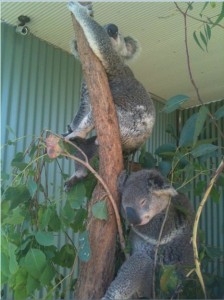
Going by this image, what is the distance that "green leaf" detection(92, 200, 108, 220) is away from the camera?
1908mm

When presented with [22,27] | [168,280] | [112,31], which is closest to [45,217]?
[168,280]

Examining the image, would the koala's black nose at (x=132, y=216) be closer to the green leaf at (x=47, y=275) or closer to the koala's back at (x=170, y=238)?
the koala's back at (x=170, y=238)

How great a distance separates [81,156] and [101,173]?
38 cm

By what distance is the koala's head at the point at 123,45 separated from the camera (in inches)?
110

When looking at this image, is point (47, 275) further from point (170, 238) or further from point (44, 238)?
point (170, 238)

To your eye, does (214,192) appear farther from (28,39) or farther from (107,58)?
(28,39)

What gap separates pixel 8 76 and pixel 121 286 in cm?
206

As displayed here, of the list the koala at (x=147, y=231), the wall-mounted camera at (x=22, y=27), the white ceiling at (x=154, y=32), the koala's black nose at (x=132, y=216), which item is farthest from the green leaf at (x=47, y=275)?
the wall-mounted camera at (x=22, y=27)

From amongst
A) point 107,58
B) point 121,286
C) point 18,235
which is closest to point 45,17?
point 107,58

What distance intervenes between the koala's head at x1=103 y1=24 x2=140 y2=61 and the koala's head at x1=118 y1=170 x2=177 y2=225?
38.3 inches

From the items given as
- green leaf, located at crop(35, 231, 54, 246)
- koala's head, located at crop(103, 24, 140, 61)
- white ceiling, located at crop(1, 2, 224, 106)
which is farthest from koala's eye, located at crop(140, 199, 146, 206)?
→ white ceiling, located at crop(1, 2, 224, 106)

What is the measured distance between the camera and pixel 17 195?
1.94 metres

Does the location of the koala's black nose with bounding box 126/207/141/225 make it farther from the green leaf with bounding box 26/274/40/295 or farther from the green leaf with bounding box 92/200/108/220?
the green leaf with bounding box 26/274/40/295

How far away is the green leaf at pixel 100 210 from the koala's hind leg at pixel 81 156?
47cm
